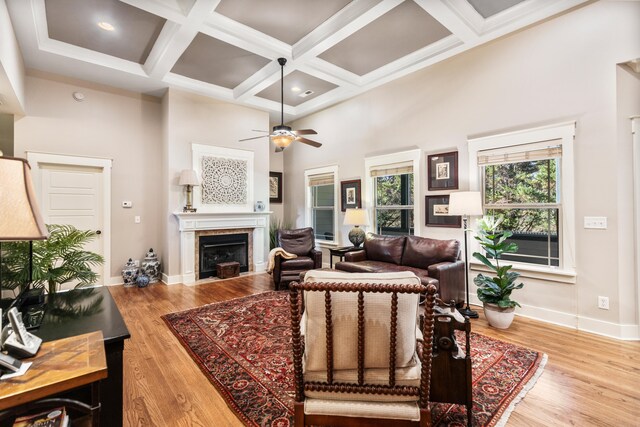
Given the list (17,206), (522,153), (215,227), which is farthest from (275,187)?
(17,206)

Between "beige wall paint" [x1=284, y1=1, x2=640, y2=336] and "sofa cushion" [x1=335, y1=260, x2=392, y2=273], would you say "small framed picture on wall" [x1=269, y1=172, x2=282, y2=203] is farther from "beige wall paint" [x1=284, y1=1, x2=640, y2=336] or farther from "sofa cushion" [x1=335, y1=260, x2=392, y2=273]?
Result: "beige wall paint" [x1=284, y1=1, x2=640, y2=336]

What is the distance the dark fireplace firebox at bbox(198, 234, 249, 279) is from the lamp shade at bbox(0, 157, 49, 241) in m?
4.53

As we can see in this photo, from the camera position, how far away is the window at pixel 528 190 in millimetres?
3396

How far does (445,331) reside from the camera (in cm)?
169

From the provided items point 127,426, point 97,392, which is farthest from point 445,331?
point 127,426

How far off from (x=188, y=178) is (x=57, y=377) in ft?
14.2

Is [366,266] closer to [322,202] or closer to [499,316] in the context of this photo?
[499,316]

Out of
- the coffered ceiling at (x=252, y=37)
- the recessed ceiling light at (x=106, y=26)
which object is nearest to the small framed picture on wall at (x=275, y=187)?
the coffered ceiling at (x=252, y=37)

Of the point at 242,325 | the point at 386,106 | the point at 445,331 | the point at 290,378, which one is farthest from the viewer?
the point at 386,106

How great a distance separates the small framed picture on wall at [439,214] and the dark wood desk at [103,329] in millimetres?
3918

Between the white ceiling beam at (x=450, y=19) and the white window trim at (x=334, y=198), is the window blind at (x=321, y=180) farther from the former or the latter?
the white ceiling beam at (x=450, y=19)

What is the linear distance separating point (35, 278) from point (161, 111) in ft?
14.3

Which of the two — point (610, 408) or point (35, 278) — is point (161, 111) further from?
point (610, 408)

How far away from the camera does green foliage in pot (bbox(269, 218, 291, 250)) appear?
21.2 ft
